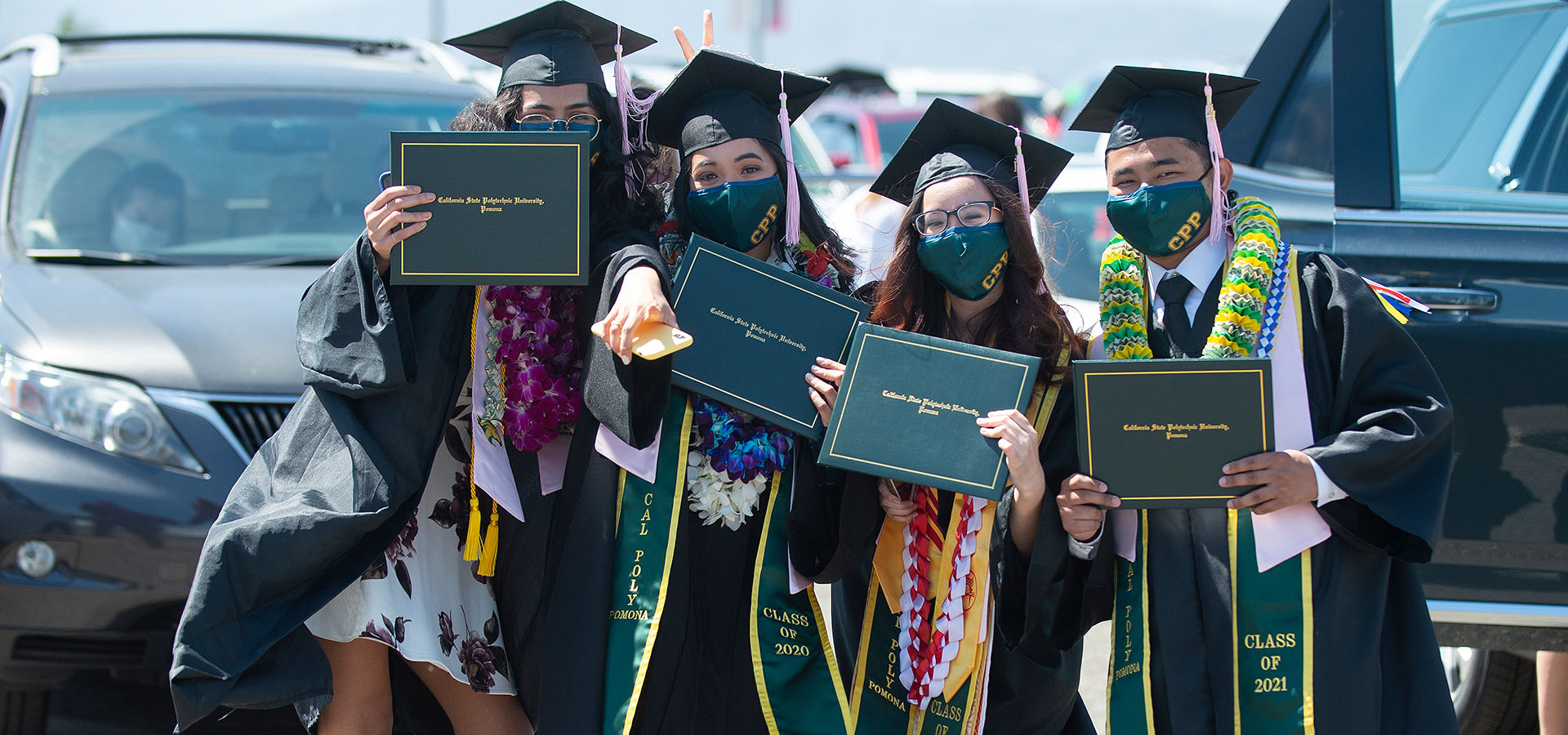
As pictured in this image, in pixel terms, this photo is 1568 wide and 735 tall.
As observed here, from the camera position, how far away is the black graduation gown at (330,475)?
2.62 meters

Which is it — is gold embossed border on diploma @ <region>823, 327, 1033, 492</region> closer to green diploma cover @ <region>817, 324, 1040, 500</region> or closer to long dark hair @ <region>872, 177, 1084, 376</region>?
green diploma cover @ <region>817, 324, 1040, 500</region>

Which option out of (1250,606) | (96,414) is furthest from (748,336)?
(96,414)

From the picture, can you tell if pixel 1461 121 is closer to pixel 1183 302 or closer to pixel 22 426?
pixel 1183 302

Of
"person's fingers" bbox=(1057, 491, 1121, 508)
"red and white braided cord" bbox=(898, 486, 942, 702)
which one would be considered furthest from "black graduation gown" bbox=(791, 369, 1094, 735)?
"person's fingers" bbox=(1057, 491, 1121, 508)

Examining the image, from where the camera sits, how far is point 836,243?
3.10 m

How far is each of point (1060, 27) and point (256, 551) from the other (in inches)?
6654

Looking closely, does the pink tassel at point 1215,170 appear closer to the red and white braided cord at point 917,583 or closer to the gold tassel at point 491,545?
the red and white braided cord at point 917,583

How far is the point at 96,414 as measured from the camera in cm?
341

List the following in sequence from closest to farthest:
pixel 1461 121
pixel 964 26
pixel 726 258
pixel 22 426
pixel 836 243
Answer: pixel 726 258, pixel 836 243, pixel 22 426, pixel 1461 121, pixel 964 26

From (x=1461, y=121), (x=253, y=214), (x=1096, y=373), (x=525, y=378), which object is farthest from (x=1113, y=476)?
(x=1461, y=121)

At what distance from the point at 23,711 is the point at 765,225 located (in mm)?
2596

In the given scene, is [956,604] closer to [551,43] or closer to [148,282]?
[551,43]

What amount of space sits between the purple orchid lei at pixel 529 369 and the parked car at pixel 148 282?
975mm

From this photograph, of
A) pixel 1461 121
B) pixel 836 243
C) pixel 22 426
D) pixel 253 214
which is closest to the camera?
pixel 836 243
